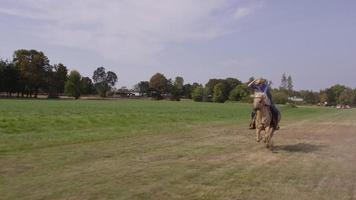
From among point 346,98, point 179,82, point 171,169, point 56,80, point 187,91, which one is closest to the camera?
point 171,169

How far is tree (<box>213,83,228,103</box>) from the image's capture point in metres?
174

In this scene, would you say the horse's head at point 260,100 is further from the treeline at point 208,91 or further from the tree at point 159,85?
the tree at point 159,85

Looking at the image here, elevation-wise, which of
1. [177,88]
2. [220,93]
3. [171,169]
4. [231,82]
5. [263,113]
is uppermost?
[231,82]

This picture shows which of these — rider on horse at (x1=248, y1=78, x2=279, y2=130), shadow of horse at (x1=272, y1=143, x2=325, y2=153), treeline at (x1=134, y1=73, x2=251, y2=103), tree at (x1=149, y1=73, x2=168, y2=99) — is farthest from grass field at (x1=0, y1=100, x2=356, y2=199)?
tree at (x1=149, y1=73, x2=168, y2=99)

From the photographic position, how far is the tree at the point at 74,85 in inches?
5728

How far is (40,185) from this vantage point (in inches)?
338

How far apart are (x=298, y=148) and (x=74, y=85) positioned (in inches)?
5283

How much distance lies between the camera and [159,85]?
188m

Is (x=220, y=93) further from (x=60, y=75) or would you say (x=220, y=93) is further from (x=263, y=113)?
(x=263, y=113)

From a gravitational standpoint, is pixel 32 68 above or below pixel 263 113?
above

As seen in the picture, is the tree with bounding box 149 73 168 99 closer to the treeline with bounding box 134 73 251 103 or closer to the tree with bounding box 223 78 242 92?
the treeline with bounding box 134 73 251 103

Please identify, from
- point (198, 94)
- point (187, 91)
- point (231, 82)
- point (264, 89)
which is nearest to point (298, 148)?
point (264, 89)

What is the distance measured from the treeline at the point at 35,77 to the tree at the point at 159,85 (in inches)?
1484

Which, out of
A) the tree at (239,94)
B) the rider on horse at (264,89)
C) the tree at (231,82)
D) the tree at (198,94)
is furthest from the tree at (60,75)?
the rider on horse at (264,89)
